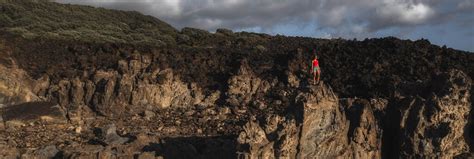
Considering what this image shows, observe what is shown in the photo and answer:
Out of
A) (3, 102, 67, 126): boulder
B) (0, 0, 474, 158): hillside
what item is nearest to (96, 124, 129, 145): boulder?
(0, 0, 474, 158): hillside

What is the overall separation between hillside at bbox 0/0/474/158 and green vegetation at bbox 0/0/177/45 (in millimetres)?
299

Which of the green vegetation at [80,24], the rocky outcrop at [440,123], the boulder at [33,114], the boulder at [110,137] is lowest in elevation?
the boulder at [110,137]

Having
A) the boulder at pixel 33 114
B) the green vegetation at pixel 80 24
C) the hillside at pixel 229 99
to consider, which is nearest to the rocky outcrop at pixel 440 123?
the hillside at pixel 229 99

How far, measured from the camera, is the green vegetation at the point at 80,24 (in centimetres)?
3484

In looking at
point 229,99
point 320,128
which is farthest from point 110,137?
point 229,99

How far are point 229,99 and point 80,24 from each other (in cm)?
1943

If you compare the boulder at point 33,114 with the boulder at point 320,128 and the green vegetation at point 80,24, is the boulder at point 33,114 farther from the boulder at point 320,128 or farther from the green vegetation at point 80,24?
the green vegetation at point 80,24

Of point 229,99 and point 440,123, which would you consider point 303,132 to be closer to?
point 440,123

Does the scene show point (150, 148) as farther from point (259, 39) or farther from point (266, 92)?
point (259, 39)

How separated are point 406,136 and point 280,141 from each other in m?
2.47

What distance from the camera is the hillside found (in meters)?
12.3

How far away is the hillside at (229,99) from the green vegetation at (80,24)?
0.98ft

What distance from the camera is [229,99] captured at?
23.1 meters

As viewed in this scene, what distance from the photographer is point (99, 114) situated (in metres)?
21.5
